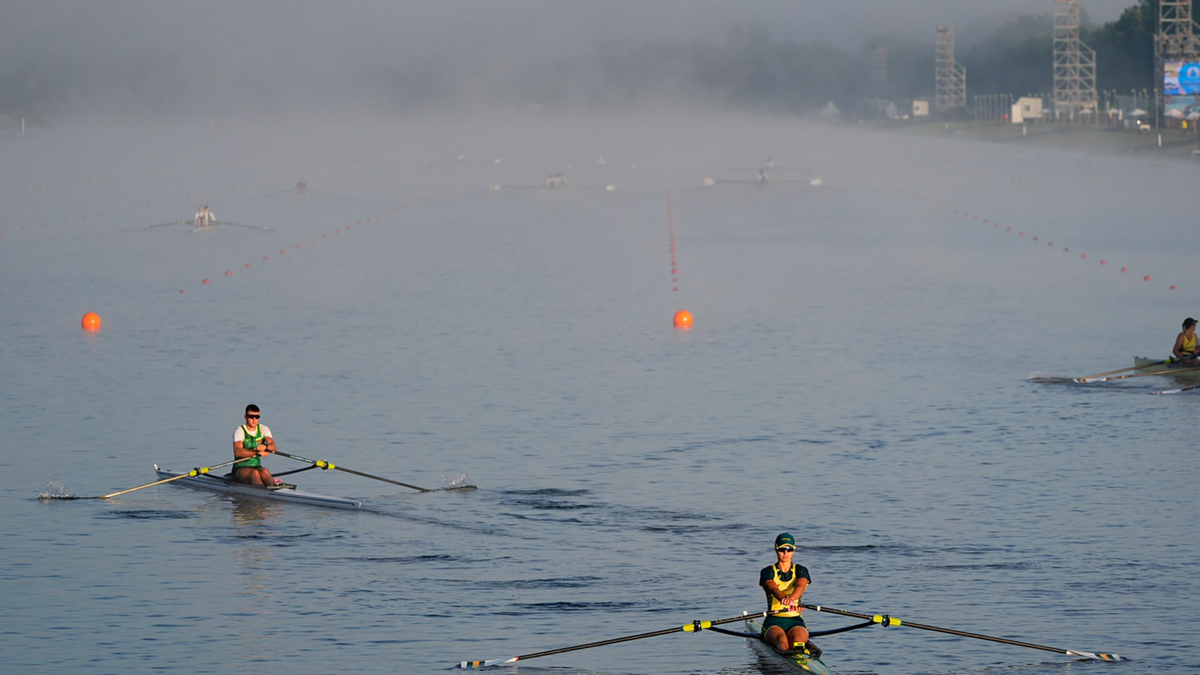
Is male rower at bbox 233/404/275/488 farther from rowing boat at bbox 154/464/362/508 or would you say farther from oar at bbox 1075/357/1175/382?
oar at bbox 1075/357/1175/382

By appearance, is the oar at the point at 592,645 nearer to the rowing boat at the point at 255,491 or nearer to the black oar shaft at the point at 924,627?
the black oar shaft at the point at 924,627

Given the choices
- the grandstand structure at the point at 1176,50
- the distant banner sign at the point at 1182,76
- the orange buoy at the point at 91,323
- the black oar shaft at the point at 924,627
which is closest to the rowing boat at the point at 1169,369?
the black oar shaft at the point at 924,627

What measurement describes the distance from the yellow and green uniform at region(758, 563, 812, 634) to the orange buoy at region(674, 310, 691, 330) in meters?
33.6

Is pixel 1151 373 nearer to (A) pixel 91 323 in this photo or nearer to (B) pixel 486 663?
(B) pixel 486 663

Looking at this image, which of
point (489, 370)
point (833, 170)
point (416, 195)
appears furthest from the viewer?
point (833, 170)

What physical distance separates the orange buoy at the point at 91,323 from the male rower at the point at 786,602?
3942cm

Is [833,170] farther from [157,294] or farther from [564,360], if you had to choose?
[564,360]

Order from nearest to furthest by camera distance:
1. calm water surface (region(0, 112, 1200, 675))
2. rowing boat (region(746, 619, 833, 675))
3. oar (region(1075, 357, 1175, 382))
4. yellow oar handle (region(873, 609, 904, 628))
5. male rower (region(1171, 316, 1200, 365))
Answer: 1. yellow oar handle (region(873, 609, 904, 628))
2. rowing boat (region(746, 619, 833, 675))
3. calm water surface (region(0, 112, 1200, 675))
4. male rower (region(1171, 316, 1200, 365))
5. oar (region(1075, 357, 1175, 382))

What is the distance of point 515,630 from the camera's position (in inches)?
824

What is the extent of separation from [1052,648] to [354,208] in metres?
100

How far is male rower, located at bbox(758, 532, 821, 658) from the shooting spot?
62.1ft

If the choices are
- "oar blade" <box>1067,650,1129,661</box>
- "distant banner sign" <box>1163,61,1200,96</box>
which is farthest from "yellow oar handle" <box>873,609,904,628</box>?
"distant banner sign" <box>1163,61,1200,96</box>

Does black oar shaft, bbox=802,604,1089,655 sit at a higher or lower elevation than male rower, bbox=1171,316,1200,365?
lower

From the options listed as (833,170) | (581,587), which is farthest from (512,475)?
(833,170)
